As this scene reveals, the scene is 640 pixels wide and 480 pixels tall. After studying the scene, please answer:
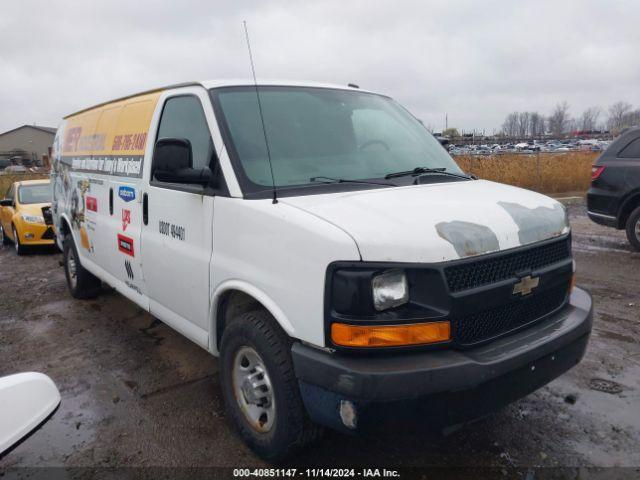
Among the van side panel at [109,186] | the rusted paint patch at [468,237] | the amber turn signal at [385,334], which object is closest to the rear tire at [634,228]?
the rusted paint patch at [468,237]

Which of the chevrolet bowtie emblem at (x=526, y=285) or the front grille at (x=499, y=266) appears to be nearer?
the front grille at (x=499, y=266)

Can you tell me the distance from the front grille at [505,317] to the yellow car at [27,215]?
8.78m

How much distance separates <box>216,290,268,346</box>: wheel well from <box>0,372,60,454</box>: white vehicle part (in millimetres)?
1246

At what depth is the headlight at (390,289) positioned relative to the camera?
2314mm

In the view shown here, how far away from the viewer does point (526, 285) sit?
2.66m

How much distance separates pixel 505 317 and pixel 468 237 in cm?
50

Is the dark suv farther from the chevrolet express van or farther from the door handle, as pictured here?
the door handle

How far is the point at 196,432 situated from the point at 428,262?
6.41ft

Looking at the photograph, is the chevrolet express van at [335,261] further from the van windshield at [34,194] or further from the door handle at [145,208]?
the van windshield at [34,194]

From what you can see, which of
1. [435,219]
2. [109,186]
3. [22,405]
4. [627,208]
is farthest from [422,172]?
[627,208]

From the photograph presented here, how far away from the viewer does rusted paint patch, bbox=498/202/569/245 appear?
270 centimetres

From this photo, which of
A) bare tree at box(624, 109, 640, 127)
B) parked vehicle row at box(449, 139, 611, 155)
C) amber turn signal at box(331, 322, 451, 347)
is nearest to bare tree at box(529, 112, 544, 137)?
bare tree at box(624, 109, 640, 127)

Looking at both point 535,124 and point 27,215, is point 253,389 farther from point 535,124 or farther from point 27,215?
point 535,124

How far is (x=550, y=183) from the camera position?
1731 cm
